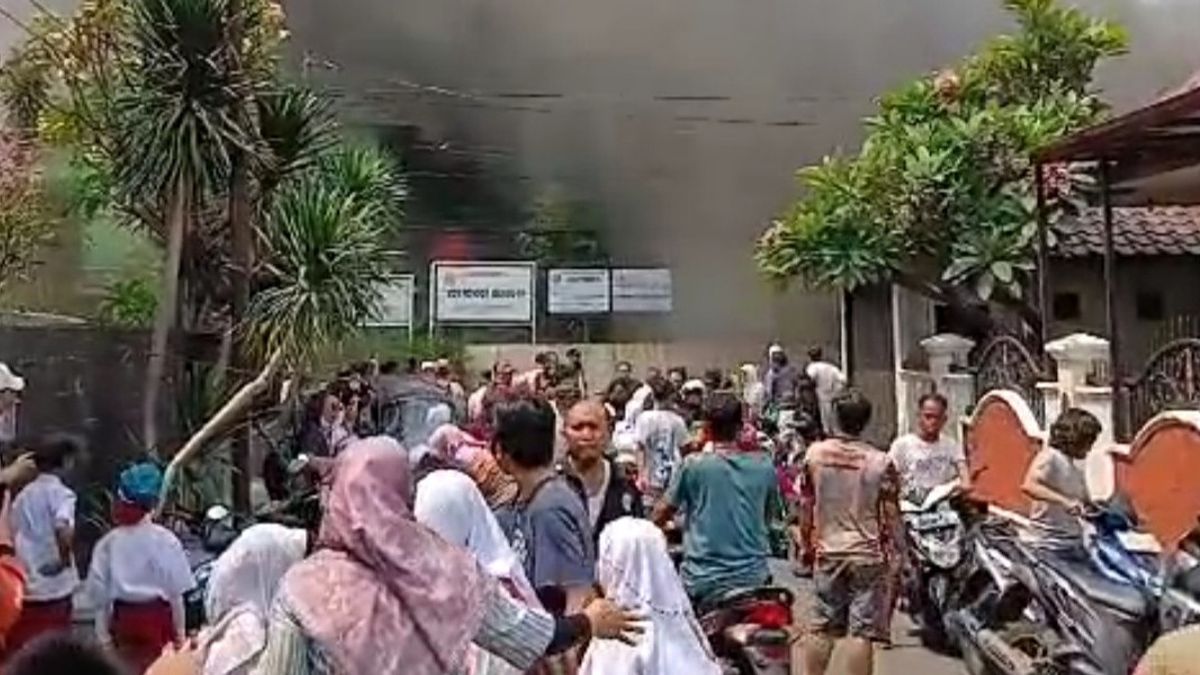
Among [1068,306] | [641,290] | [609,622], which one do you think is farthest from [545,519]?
[641,290]

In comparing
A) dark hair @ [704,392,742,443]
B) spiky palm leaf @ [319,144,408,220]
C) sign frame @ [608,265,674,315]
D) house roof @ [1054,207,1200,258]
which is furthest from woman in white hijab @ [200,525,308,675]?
sign frame @ [608,265,674,315]

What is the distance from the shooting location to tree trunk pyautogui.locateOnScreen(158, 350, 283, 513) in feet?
39.8

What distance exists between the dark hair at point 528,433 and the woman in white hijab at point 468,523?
0.79 feet

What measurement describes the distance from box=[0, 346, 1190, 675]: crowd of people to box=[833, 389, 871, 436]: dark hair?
0.05ft

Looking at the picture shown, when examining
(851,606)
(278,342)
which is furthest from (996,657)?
(278,342)

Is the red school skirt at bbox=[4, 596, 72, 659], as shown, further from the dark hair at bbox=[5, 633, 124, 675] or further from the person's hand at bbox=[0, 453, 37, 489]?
the dark hair at bbox=[5, 633, 124, 675]

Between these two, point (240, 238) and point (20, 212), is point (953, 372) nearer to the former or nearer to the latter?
point (240, 238)

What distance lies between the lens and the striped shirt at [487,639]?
11.6 feet

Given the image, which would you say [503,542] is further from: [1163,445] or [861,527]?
[1163,445]

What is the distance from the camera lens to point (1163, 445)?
9719 mm

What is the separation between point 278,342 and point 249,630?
29.4ft

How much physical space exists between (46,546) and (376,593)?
3996 millimetres

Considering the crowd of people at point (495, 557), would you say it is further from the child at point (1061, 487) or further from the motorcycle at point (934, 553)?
the motorcycle at point (934, 553)

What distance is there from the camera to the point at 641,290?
36125 millimetres
